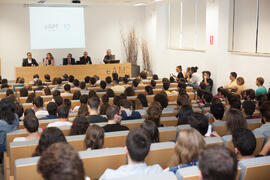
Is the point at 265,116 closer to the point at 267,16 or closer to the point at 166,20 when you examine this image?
the point at 267,16

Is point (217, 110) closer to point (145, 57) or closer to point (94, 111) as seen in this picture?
point (94, 111)

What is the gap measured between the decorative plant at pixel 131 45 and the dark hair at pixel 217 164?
527 inches

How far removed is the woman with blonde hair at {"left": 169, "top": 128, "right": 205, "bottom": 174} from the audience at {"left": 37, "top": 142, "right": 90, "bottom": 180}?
109cm

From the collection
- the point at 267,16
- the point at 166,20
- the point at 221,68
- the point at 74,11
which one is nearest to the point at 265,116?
the point at 267,16

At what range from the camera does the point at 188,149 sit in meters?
2.41

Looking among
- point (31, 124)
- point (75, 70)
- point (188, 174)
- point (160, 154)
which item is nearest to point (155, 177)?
point (188, 174)

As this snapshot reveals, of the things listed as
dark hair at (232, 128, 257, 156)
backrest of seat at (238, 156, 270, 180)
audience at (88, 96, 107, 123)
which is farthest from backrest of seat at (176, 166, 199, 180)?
audience at (88, 96, 107, 123)

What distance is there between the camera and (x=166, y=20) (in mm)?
13547

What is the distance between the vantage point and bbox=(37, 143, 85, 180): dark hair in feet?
4.81

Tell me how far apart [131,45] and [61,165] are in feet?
45.0

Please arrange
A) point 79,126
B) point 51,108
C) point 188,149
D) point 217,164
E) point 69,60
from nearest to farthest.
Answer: point 217,164, point 188,149, point 79,126, point 51,108, point 69,60

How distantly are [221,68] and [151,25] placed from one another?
Result: 5.72 meters

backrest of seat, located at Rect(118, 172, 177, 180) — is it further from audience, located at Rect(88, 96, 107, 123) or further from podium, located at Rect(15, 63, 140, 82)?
podium, located at Rect(15, 63, 140, 82)

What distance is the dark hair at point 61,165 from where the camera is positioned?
1467 millimetres
